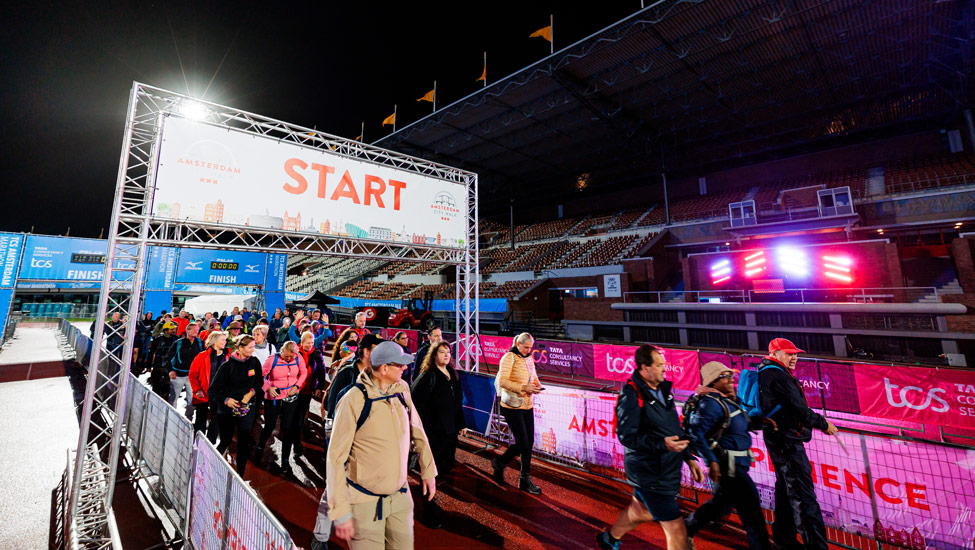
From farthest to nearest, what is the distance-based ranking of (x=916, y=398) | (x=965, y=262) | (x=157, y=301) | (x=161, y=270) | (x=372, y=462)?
(x=161, y=270), (x=157, y=301), (x=965, y=262), (x=916, y=398), (x=372, y=462)

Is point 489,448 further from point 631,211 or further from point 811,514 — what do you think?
point 631,211

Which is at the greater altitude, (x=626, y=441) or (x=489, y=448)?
(x=626, y=441)

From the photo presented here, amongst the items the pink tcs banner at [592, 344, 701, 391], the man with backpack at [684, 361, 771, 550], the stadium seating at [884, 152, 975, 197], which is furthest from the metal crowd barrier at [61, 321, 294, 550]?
the stadium seating at [884, 152, 975, 197]

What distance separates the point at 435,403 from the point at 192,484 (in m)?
2.57

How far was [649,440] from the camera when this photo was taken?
3051 millimetres

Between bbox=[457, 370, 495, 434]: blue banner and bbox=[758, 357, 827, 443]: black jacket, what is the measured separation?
14.2 feet

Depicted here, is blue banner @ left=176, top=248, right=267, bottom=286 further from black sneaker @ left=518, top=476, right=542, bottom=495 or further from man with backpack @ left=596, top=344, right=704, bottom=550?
man with backpack @ left=596, top=344, right=704, bottom=550

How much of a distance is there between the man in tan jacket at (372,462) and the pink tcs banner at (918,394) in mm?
10169

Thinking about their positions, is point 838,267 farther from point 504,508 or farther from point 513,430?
point 504,508

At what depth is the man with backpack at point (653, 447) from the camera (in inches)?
120

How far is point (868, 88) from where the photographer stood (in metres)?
20.2

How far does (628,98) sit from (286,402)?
24.1 meters

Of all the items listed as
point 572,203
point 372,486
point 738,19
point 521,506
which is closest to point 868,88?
point 738,19

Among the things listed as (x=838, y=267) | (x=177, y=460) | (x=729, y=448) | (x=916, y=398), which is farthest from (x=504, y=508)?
(x=838, y=267)
